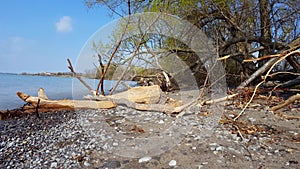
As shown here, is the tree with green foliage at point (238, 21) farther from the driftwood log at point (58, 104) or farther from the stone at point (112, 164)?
the stone at point (112, 164)

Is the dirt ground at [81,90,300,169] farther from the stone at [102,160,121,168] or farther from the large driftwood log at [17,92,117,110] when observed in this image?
the large driftwood log at [17,92,117,110]

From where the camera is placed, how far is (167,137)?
218cm

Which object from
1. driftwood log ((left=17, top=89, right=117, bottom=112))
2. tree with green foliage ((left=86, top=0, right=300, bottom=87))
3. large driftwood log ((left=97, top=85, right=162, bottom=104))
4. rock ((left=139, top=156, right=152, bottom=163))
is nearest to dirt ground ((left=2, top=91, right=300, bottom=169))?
→ rock ((left=139, top=156, right=152, bottom=163))

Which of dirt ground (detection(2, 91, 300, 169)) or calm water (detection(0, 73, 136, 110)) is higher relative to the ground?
calm water (detection(0, 73, 136, 110))

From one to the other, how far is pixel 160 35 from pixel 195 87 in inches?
83.7

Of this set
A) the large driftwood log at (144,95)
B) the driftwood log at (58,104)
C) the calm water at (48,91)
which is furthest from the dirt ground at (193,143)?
the calm water at (48,91)

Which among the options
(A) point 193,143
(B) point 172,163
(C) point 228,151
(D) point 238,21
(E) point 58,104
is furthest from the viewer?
(D) point 238,21

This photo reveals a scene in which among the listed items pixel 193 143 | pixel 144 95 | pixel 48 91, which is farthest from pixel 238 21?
pixel 48 91

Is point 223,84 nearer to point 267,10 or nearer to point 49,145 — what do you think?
point 267,10

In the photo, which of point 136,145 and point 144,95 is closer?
point 136,145

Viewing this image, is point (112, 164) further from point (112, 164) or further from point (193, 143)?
point (193, 143)

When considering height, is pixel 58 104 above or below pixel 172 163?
above

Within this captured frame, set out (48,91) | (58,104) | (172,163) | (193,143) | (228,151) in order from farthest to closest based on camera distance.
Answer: (48,91), (58,104), (193,143), (228,151), (172,163)

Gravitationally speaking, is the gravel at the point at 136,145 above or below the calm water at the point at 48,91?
below
